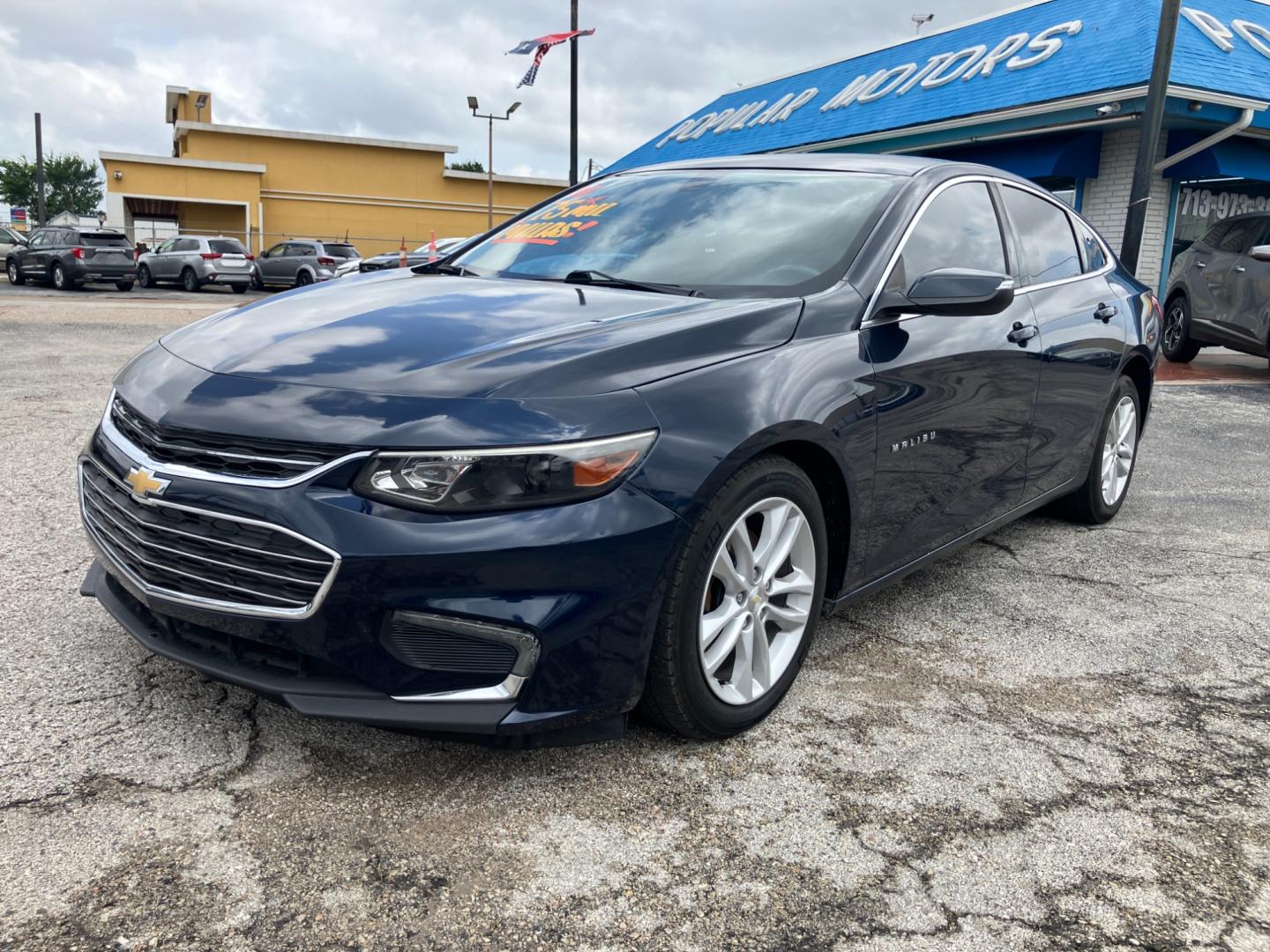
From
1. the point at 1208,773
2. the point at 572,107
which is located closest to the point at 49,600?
the point at 1208,773

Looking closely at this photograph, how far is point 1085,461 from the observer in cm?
472

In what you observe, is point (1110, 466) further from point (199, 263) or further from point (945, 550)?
point (199, 263)

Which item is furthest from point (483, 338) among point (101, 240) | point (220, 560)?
point (101, 240)

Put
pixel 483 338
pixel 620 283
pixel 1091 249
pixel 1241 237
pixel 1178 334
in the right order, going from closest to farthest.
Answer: pixel 483 338 < pixel 620 283 < pixel 1091 249 < pixel 1241 237 < pixel 1178 334

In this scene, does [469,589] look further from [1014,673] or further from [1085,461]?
[1085,461]

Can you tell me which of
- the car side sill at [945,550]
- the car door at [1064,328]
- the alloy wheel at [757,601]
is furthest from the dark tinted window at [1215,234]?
the alloy wheel at [757,601]

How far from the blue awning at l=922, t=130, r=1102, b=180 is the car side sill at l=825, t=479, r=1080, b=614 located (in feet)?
33.6

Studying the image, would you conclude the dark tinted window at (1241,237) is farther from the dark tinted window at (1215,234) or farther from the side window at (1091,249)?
the side window at (1091,249)

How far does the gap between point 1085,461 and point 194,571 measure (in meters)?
3.80

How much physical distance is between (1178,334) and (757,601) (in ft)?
37.5

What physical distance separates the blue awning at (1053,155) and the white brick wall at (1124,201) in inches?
7.5

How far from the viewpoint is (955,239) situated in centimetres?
369

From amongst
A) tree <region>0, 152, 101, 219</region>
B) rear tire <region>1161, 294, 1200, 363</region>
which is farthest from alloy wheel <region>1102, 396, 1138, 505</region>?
tree <region>0, 152, 101, 219</region>

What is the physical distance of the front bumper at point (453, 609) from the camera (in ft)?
7.22
